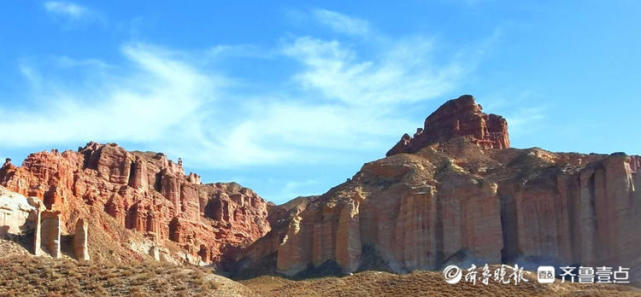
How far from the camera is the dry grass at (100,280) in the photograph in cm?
5603

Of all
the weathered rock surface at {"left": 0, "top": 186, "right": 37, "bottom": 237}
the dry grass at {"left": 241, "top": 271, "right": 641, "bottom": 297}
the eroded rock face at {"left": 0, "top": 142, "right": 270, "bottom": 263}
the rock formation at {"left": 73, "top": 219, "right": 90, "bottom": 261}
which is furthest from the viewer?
the eroded rock face at {"left": 0, "top": 142, "right": 270, "bottom": 263}

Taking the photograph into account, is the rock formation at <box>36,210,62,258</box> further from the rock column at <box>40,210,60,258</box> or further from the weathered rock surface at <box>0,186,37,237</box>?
the weathered rock surface at <box>0,186,37,237</box>

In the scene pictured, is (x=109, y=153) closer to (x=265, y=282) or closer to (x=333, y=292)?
(x=265, y=282)

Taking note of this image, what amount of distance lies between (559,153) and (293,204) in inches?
3049

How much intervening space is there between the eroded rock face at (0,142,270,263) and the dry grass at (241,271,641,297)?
30.1 m

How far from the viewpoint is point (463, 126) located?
134875 mm

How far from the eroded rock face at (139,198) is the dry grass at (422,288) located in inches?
1186

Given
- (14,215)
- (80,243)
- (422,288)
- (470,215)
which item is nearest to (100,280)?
(14,215)

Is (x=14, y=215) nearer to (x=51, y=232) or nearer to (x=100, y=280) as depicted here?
(x=51, y=232)

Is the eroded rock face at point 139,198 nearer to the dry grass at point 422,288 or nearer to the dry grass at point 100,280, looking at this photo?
the dry grass at point 422,288

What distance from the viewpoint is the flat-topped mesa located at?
133m

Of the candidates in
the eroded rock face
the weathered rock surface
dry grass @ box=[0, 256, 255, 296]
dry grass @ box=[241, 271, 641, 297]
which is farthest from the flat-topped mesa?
dry grass @ box=[0, 256, 255, 296]

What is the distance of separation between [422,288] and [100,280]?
31658 millimetres

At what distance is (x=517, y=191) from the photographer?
108m
